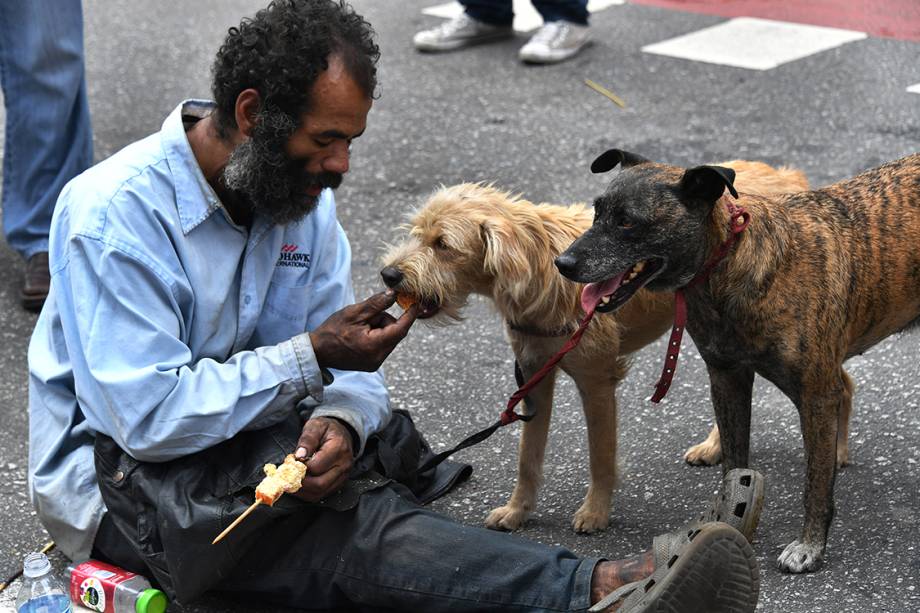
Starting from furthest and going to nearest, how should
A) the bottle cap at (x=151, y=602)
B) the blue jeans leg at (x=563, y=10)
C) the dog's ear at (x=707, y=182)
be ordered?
the blue jeans leg at (x=563, y=10), the bottle cap at (x=151, y=602), the dog's ear at (x=707, y=182)

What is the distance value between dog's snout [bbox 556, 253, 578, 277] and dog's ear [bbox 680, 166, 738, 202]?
343 millimetres

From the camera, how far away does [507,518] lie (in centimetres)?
405

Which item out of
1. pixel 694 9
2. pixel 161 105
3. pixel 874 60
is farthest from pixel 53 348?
pixel 694 9

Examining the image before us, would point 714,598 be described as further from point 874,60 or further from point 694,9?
point 694,9

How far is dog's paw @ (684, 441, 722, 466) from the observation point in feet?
14.1

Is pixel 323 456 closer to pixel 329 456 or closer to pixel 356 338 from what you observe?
pixel 329 456

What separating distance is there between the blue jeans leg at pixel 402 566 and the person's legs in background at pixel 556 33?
533 centimetres

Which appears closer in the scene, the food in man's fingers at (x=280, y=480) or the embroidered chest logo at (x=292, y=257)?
the food in man's fingers at (x=280, y=480)

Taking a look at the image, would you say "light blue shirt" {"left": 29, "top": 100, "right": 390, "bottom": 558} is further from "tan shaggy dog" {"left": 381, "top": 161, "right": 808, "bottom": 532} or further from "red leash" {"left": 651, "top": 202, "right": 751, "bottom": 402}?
"red leash" {"left": 651, "top": 202, "right": 751, "bottom": 402}

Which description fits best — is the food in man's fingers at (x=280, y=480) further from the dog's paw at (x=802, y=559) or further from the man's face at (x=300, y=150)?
the dog's paw at (x=802, y=559)

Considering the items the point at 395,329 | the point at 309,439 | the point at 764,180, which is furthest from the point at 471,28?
the point at 309,439

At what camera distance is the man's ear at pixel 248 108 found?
3.47 metres

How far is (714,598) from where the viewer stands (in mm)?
2938

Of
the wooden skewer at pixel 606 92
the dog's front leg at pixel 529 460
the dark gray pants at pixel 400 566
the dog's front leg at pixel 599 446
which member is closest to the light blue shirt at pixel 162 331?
the dark gray pants at pixel 400 566
